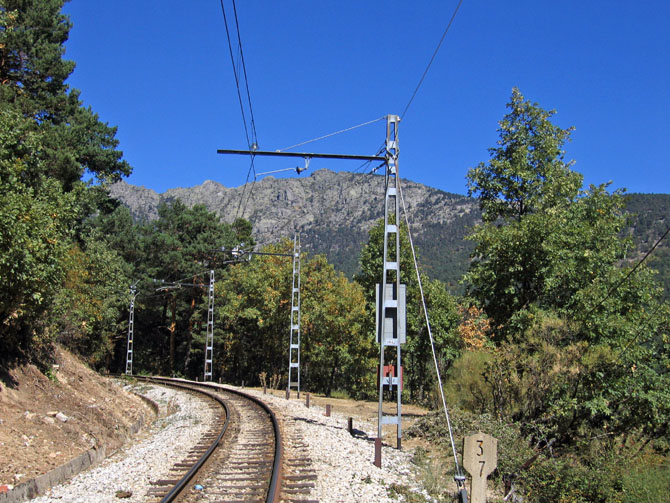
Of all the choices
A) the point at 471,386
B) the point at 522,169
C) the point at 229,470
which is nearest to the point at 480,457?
the point at 229,470

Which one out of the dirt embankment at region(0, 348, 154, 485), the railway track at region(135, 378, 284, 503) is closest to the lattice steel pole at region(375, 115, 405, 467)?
the railway track at region(135, 378, 284, 503)

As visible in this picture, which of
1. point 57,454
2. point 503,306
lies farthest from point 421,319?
point 57,454

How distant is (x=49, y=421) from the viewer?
1187 centimetres

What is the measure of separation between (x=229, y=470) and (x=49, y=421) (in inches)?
181

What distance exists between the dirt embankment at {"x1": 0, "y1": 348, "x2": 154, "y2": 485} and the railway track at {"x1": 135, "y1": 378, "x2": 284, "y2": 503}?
210 cm

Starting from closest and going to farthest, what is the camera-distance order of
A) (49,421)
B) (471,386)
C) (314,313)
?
(49,421) → (471,386) → (314,313)

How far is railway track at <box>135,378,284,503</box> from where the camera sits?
803cm

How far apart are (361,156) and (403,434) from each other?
304 inches

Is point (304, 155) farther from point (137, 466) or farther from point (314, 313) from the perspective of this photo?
point (314, 313)

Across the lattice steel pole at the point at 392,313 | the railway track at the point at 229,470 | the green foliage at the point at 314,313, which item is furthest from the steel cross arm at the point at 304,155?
the green foliage at the point at 314,313

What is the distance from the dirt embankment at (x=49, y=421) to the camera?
946 centimetres

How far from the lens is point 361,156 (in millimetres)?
13922

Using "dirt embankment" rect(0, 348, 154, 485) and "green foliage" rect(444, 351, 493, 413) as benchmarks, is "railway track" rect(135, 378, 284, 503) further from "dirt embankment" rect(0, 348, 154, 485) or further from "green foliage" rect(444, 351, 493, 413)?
"green foliage" rect(444, 351, 493, 413)

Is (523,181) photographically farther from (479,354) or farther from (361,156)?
(361,156)
